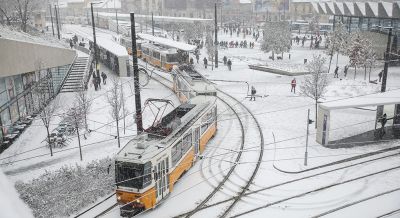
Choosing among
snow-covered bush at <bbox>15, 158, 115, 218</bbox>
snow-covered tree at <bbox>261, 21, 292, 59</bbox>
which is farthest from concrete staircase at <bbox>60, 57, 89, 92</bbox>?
snow-covered tree at <bbox>261, 21, 292, 59</bbox>

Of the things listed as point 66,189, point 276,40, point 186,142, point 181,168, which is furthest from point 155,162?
point 276,40

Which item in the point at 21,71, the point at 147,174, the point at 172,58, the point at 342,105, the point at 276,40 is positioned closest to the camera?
the point at 147,174

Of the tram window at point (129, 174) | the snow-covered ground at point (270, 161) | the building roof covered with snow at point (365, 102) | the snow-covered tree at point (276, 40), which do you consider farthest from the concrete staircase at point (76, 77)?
the snow-covered tree at point (276, 40)

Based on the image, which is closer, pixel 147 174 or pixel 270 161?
pixel 147 174

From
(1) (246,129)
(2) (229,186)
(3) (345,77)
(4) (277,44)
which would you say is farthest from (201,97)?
(4) (277,44)

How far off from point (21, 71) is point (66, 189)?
8443 mm

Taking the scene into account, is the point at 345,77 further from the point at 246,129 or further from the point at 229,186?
the point at 229,186

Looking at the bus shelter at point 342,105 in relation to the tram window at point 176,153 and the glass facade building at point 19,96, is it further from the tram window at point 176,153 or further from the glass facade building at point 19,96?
the glass facade building at point 19,96

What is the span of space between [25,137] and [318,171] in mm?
16462

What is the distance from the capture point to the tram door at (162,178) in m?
14.2

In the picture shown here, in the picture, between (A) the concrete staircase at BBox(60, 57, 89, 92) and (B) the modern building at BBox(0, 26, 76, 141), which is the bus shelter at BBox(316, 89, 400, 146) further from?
(A) the concrete staircase at BBox(60, 57, 89, 92)

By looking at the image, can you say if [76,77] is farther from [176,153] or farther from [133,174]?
[133,174]

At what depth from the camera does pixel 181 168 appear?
16703mm

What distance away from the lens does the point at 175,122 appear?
16812mm
